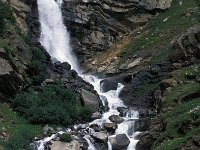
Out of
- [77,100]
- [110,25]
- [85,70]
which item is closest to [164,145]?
[77,100]

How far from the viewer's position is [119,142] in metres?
29.4

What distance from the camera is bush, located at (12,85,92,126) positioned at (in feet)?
105

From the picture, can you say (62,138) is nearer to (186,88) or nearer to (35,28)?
(186,88)

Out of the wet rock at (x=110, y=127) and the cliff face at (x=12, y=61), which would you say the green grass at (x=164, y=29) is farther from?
the wet rock at (x=110, y=127)

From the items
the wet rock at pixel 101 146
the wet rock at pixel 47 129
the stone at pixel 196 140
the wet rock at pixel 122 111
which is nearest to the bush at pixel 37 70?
the wet rock at pixel 47 129

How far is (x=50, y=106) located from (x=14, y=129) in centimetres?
448

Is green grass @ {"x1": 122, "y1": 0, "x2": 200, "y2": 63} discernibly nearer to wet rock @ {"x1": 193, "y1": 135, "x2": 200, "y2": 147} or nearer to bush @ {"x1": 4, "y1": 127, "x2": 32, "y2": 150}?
bush @ {"x1": 4, "y1": 127, "x2": 32, "y2": 150}

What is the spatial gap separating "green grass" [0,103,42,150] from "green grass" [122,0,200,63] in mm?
17801

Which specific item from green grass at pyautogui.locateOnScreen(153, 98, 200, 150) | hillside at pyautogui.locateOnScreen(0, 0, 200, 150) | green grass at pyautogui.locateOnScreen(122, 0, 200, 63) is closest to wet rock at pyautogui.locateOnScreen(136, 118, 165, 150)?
hillside at pyautogui.locateOnScreen(0, 0, 200, 150)

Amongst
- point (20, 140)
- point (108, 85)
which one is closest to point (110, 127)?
point (20, 140)

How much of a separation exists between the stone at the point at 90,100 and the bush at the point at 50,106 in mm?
607

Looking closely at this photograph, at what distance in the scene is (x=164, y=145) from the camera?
23.1 metres

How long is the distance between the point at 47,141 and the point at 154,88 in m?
12.8

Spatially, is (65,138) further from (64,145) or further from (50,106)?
(50,106)
